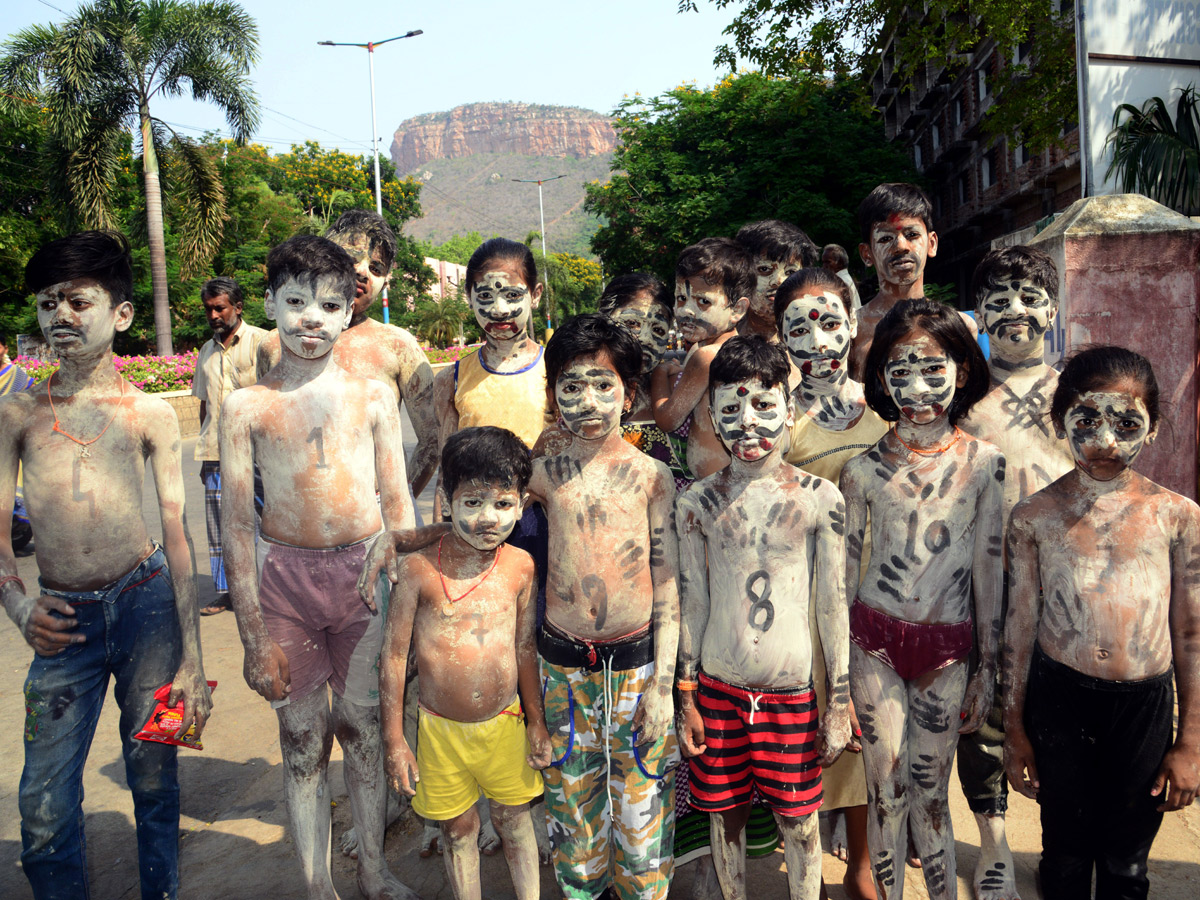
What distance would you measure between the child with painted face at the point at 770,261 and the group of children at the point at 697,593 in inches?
27.1

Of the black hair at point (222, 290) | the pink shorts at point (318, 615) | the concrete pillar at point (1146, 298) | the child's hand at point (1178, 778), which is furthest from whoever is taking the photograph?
the black hair at point (222, 290)

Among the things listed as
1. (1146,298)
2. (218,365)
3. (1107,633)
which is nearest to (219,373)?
(218,365)

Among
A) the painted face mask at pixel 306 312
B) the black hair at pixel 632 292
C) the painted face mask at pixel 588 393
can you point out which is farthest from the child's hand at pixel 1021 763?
the painted face mask at pixel 306 312

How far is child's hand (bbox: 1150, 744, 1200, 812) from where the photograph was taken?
2338mm

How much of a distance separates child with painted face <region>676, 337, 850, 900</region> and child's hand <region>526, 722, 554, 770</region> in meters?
0.43

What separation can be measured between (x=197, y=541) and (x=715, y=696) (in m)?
6.56

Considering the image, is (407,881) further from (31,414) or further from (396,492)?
(31,414)

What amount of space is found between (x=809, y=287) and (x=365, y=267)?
1846mm

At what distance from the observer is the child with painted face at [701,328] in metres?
3.09

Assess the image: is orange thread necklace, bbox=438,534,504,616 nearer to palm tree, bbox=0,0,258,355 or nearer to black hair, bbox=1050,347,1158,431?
black hair, bbox=1050,347,1158,431

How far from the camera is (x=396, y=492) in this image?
9.33 ft

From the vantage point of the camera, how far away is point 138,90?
56.7 feet

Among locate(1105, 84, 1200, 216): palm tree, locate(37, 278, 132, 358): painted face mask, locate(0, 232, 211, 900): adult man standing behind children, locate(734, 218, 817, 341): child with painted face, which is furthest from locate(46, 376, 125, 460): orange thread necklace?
locate(1105, 84, 1200, 216): palm tree

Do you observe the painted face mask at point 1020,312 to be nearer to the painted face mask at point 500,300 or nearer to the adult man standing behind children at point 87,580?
the painted face mask at point 500,300
